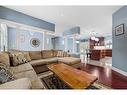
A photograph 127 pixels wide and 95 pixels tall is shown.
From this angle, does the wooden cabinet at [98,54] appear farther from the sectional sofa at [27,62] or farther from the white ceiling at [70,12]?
the sectional sofa at [27,62]

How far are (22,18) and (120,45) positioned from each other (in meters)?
4.02

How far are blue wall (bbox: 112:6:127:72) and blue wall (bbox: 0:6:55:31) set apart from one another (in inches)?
133

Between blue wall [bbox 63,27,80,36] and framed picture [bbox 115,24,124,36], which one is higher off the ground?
blue wall [bbox 63,27,80,36]

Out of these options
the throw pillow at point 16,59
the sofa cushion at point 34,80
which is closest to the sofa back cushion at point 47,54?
the throw pillow at point 16,59

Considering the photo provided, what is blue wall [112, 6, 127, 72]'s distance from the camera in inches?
151

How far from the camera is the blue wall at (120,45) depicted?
3835mm

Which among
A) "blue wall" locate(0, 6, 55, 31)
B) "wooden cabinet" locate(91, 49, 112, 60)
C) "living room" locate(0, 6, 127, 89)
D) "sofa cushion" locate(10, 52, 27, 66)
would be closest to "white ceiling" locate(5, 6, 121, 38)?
"living room" locate(0, 6, 127, 89)

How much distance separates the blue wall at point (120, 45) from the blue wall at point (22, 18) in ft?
11.1

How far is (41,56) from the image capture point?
463 centimetres

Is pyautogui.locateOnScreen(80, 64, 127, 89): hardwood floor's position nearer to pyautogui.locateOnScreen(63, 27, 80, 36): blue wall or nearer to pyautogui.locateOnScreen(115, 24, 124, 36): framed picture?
pyautogui.locateOnScreen(115, 24, 124, 36): framed picture

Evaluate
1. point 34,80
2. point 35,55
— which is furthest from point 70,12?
point 34,80
